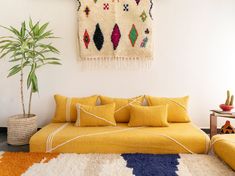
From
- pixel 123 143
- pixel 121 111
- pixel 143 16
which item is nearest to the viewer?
pixel 123 143

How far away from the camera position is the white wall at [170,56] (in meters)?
3.29

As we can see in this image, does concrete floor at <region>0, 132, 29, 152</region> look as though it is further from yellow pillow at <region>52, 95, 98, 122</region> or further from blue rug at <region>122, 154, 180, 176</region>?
blue rug at <region>122, 154, 180, 176</region>

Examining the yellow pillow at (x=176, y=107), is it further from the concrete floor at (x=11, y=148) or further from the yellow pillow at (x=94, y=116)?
the concrete floor at (x=11, y=148)

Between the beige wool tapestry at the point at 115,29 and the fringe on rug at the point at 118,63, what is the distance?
1.5 inches

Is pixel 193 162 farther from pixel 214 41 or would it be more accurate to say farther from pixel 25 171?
pixel 214 41

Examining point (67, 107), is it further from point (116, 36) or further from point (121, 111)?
point (116, 36)

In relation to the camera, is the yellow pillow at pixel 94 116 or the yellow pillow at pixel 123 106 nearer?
the yellow pillow at pixel 94 116

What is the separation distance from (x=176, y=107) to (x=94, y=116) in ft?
3.61

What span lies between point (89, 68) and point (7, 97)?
1.33 meters

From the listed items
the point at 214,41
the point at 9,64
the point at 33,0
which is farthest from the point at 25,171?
the point at 214,41

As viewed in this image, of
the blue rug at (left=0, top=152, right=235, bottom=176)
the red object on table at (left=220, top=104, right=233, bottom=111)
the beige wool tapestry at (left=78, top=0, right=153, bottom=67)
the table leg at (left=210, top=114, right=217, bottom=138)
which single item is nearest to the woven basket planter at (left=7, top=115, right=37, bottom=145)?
the blue rug at (left=0, top=152, right=235, bottom=176)

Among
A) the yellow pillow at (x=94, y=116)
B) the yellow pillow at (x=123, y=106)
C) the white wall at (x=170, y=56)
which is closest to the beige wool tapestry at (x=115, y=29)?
the white wall at (x=170, y=56)

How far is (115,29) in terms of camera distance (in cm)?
327

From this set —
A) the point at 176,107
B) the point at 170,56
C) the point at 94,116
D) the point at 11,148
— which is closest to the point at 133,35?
the point at 170,56
